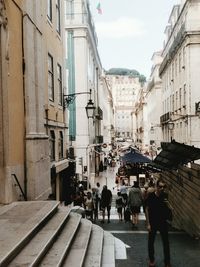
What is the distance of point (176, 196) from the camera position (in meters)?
13.3

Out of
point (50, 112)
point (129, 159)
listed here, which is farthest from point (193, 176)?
point (129, 159)

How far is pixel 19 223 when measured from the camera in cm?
802

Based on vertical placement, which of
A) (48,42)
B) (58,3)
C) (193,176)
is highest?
(58,3)

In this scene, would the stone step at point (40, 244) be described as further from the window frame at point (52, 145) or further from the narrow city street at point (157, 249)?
the window frame at point (52, 145)

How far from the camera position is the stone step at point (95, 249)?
24.5 ft

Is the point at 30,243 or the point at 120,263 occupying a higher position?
the point at 30,243

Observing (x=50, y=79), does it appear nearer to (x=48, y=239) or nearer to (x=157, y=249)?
(x=157, y=249)

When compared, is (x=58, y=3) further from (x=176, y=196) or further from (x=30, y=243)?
(x=30, y=243)

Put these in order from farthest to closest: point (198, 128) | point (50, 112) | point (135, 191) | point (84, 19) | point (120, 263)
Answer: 1. point (84, 19)
2. point (198, 128)
3. point (50, 112)
4. point (135, 191)
5. point (120, 263)

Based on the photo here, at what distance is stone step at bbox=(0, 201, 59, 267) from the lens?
6.29 meters

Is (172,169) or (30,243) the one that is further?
(172,169)

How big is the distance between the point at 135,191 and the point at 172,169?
1.45m

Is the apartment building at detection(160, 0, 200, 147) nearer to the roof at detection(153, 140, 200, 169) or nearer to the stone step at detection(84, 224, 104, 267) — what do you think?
the roof at detection(153, 140, 200, 169)

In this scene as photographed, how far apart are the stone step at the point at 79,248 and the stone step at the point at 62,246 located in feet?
0.26
